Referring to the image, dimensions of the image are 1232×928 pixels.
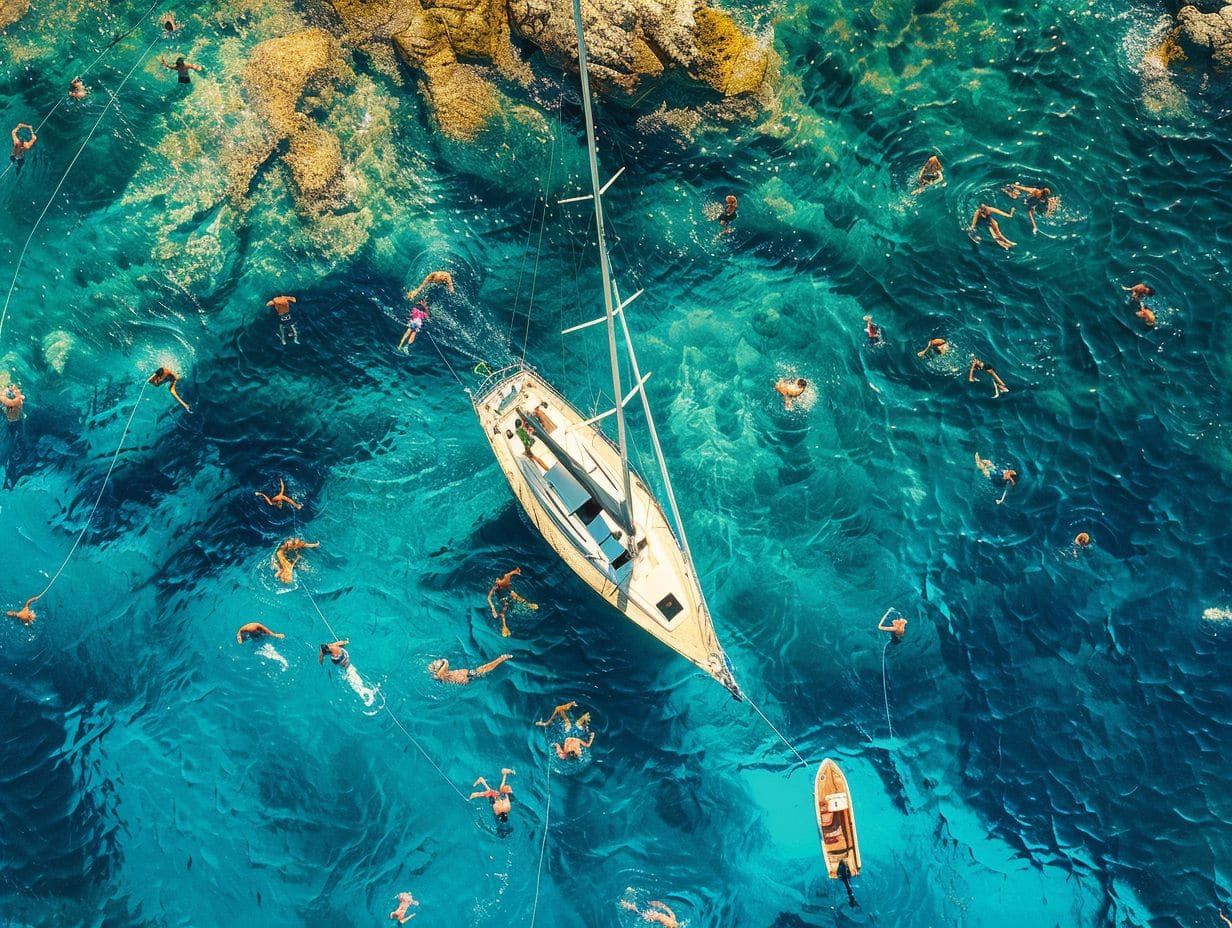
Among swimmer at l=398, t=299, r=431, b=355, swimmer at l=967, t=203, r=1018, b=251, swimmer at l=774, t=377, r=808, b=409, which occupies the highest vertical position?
swimmer at l=398, t=299, r=431, b=355

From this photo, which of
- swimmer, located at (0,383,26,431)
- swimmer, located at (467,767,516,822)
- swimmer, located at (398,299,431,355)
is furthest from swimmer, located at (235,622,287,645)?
swimmer, located at (0,383,26,431)

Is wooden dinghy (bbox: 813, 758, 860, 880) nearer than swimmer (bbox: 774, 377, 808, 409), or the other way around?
wooden dinghy (bbox: 813, 758, 860, 880)

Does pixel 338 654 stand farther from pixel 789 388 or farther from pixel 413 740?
pixel 789 388

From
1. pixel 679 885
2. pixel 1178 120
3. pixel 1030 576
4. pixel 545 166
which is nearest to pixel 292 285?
pixel 545 166

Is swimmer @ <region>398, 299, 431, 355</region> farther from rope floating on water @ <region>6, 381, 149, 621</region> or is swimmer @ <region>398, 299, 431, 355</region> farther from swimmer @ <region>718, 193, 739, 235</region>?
swimmer @ <region>718, 193, 739, 235</region>

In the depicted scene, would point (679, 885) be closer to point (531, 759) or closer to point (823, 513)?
point (531, 759)

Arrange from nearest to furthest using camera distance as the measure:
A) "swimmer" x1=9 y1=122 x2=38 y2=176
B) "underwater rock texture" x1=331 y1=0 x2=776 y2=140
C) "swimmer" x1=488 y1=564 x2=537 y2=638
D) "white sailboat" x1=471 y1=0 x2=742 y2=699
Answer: "white sailboat" x1=471 y1=0 x2=742 y2=699 < "swimmer" x1=488 y1=564 x2=537 y2=638 < "underwater rock texture" x1=331 y1=0 x2=776 y2=140 < "swimmer" x1=9 y1=122 x2=38 y2=176

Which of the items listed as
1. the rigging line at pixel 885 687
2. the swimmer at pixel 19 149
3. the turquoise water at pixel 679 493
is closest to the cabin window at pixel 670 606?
the turquoise water at pixel 679 493

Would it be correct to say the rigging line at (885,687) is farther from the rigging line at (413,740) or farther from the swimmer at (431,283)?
Result: the swimmer at (431,283)
